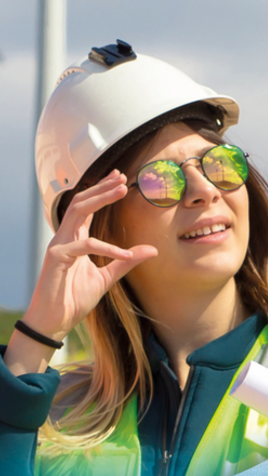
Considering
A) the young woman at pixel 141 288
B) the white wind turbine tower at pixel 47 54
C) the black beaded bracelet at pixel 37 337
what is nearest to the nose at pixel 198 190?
the young woman at pixel 141 288

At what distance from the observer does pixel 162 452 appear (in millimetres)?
2586

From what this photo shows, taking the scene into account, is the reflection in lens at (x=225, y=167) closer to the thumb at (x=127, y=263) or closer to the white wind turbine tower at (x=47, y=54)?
the thumb at (x=127, y=263)

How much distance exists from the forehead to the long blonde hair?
4 cm

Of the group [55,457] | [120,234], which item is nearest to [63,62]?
[120,234]

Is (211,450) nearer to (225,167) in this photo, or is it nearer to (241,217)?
(241,217)

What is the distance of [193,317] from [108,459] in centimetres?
71

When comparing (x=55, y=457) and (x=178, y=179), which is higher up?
(x=178, y=179)

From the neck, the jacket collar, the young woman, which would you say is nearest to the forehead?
the young woman

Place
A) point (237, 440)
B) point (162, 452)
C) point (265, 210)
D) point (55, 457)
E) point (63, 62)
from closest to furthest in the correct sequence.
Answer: point (237, 440) < point (162, 452) < point (55, 457) < point (265, 210) < point (63, 62)

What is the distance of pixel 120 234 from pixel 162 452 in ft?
3.16

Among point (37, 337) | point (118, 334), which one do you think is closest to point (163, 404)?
point (118, 334)

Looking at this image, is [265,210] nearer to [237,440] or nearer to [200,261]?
[200,261]

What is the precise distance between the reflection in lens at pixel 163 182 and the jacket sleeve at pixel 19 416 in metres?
0.89

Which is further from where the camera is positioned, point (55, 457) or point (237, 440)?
point (55, 457)
